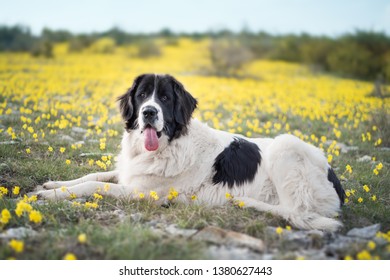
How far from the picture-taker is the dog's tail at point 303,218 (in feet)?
11.9

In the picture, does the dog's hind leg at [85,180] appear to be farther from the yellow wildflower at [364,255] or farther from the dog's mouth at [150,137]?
the yellow wildflower at [364,255]

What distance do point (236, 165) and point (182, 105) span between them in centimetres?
99

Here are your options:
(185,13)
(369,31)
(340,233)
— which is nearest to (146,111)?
(340,233)

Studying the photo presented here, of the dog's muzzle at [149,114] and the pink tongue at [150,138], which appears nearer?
the dog's muzzle at [149,114]

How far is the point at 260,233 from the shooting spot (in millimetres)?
3365

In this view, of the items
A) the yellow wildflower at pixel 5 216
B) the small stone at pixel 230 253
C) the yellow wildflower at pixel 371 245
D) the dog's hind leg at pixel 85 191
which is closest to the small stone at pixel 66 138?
the dog's hind leg at pixel 85 191

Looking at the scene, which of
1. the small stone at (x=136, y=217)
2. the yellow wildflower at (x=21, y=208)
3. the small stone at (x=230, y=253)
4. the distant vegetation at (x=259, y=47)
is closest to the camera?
the small stone at (x=230, y=253)

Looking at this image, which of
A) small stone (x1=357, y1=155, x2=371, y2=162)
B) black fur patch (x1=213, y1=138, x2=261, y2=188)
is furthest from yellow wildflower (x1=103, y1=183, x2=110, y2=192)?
small stone (x1=357, y1=155, x2=371, y2=162)

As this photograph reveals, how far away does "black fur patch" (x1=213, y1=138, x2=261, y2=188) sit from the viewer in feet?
14.2

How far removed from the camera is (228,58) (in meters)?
19.6

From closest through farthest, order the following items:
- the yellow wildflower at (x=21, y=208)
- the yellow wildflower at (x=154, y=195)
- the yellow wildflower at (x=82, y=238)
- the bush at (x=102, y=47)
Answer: the yellow wildflower at (x=82, y=238), the yellow wildflower at (x=21, y=208), the yellow wildflower at (x=154, y=195), the bush at (x=102, y=47)

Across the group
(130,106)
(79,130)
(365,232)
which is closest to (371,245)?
(365,232)

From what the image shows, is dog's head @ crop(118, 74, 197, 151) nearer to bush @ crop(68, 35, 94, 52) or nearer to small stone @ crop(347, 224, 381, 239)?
small stone @ crop(347, 224, 381, 239)
